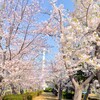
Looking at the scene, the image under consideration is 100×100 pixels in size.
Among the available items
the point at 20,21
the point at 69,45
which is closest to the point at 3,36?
the point at 20,21

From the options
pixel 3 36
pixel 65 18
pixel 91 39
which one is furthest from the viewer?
pixel 3 36

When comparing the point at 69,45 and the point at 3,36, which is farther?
the point at 3,36

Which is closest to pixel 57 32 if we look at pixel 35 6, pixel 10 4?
pixel 35 6

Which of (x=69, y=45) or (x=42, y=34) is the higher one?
(x=42, y=34)

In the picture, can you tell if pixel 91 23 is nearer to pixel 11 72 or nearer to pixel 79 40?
pixel 79 40

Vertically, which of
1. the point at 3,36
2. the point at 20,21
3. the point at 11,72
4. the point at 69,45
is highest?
the point at 20,21

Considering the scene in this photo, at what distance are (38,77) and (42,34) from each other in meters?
5.93

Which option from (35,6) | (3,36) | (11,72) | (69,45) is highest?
(35,6)

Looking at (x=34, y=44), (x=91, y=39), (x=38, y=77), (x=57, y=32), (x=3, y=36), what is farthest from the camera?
(x=38, y=77)

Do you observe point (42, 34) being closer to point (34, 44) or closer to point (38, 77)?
point (34, 44)

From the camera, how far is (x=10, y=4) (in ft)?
27.3

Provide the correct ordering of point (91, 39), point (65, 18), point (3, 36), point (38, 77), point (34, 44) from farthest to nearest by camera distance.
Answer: point (38, 77) → point (34, 44) → point (3, 36) → point (65, 18) → point (91, 39)

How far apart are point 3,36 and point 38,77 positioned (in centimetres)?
688

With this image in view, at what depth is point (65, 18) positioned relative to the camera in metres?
7.29
